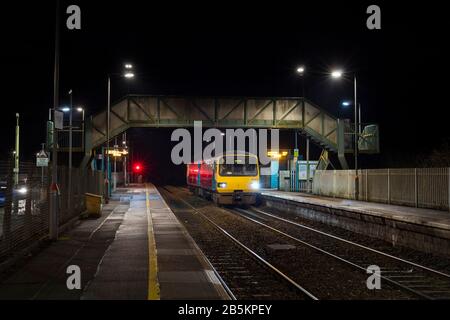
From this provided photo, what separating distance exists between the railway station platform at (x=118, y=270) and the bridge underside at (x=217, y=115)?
17.2 m

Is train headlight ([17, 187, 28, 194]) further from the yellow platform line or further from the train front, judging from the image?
the train front

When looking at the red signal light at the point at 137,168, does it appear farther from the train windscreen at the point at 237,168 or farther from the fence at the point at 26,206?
the fence at the point at 26,206

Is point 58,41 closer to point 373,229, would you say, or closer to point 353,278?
point 353,278

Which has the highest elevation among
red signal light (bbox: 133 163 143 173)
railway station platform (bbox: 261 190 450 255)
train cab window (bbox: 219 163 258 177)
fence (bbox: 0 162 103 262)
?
red signal light (bbox: 133 163 143 173)

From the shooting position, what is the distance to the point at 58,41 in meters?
15.7

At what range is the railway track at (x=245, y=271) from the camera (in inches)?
380

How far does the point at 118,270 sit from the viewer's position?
10812 millimetres

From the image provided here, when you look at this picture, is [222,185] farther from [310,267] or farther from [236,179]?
[310,267]

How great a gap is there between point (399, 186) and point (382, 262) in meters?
12.1

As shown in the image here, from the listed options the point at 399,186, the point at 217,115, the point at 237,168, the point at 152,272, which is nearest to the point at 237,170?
the point at 237,168

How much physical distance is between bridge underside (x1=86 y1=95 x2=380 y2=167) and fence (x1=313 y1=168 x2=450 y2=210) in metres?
3.70

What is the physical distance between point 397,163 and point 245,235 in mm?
23844

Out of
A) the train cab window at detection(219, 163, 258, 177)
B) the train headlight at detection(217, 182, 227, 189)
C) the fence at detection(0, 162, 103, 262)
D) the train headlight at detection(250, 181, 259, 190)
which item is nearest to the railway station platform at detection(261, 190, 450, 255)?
the train headlight at detection(250, 181, 259, 190)

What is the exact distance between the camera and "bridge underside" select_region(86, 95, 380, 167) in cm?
3453
